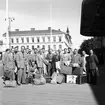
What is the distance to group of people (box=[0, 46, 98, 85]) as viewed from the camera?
11844 millimetres

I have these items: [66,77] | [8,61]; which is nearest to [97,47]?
[66,77]

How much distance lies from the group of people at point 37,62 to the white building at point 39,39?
3375 inches

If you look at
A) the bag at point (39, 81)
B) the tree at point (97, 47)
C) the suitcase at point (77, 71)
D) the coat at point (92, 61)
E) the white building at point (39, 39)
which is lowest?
the bag at point (39, 81)

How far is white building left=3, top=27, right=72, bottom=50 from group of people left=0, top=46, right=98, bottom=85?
281 feet

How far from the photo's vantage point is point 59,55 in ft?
49.5

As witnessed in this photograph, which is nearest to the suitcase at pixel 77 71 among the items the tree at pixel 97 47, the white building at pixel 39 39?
the tree at pixel 97 47

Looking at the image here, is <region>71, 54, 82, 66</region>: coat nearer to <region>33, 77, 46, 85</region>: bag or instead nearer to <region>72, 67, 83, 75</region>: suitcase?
<region>72, 67, 83, 75</region>: suitcase

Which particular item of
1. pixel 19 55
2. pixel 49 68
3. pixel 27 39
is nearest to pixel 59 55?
pixel 49 68

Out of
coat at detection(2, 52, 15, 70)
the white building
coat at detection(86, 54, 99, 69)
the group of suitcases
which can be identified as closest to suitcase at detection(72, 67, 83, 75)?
the group of suitcases

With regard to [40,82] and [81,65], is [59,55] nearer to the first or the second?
[81,65]


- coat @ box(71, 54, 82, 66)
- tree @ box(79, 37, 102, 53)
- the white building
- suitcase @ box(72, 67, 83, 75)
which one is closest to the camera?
suitcase @ box(72, 67, 83, 75)

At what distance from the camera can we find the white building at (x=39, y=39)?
103750 millimetres

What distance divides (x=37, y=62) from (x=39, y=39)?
92.8 meters

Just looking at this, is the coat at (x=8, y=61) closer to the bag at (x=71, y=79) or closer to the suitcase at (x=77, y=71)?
the bag at (x=71, y=79)
